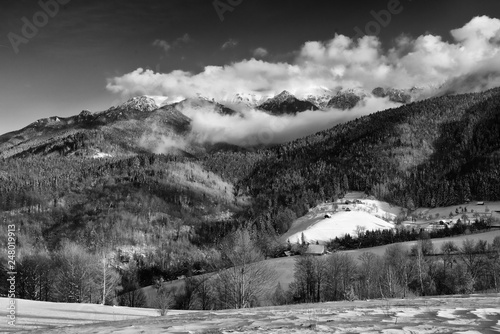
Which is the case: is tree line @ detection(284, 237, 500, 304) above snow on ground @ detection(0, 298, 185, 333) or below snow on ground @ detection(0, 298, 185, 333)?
below

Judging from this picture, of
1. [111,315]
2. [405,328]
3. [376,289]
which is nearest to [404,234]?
[376,289]

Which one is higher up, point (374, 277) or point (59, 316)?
point (59, 316)

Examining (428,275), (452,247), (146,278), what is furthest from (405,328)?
(146,278)

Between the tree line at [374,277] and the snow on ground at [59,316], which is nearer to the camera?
the snow on ground at [59,316]

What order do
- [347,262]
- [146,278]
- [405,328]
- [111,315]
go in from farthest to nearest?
1. [146,278]
2. [347,262]
3. [111,315]
4. [405,328]

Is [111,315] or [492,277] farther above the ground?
[111,315]

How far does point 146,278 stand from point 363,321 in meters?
181

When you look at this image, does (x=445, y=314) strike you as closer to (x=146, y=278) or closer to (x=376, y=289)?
(x=376, y=289)

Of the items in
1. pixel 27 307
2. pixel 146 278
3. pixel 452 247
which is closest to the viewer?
pixel 27 307

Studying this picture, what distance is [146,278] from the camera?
180 meters

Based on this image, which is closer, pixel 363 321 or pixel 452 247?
pixel 363 321

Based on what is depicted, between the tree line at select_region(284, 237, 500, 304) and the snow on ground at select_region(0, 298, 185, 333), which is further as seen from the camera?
the tree line at select_region(284, 237, 500, 304)

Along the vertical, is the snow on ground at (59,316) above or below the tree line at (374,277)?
above

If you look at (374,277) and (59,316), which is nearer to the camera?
(59,316)
